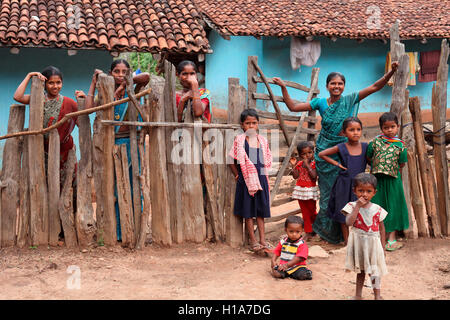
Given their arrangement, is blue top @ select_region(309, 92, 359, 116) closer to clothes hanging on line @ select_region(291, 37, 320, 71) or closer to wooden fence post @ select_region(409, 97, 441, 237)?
wooden fence post @ select_region(409, 97, 441, 237)

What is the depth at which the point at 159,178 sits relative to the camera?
4539mm

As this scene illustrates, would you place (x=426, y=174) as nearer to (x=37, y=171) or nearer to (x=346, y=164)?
(x=346, y=164)

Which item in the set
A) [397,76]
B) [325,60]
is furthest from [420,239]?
[325,60]

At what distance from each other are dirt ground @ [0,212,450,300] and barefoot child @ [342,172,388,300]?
0.27 metres

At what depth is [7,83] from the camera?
9.21m

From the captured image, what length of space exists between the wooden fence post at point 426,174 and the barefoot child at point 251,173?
1605mm

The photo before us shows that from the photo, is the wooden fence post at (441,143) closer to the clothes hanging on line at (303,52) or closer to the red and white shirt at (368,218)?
the red and white shirt at (368,218)

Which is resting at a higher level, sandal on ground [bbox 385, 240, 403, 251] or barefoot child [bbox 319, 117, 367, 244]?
barefoot child [bbox 319, 117, 367, 244]

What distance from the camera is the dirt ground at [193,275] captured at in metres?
3.52

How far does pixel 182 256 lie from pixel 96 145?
1264mm

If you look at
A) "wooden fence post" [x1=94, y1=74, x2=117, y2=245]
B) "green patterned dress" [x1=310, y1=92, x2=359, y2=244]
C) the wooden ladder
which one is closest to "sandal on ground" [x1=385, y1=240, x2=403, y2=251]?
"green patterned dress" [x1=310, y1=92, x2=359, y2=244]

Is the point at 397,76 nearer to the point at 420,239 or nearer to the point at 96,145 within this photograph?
the point at 420,239

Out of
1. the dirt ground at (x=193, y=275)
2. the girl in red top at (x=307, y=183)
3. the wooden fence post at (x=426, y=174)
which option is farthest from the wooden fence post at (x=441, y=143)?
the girl in red top at (x=307, y=183)

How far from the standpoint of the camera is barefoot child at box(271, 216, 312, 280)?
153 inches
